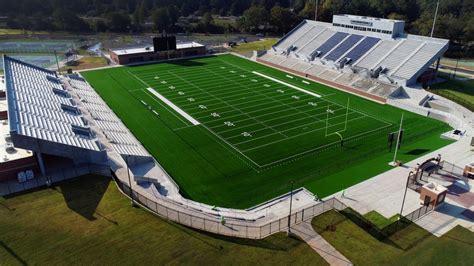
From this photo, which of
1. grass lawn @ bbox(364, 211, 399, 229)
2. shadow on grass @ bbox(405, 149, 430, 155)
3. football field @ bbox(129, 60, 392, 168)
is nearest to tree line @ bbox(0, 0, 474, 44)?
football field @ bbox(129, 60, 392, 168)

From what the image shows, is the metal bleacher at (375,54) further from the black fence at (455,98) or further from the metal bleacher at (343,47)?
the black fence at (455,98)

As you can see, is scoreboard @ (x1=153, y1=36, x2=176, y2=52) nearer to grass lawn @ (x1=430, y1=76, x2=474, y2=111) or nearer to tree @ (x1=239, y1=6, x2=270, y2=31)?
tree @ (x1=239, y1=6, x2=270, y2=31)

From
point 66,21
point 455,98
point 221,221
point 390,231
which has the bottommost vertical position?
point 390,231

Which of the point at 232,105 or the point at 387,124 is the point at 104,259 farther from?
the point at 387,124

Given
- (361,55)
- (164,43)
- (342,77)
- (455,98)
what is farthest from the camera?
(164,43)

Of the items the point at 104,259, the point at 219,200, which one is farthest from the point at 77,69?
the point at 104,259

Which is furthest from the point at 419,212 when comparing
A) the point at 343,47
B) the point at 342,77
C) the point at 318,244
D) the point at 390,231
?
the point at 343,47

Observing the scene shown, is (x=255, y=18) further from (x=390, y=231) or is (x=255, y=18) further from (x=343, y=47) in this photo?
(x=390, y=231)

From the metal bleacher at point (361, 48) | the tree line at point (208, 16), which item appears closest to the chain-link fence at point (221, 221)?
the metal bleacher at point (361, 48)
